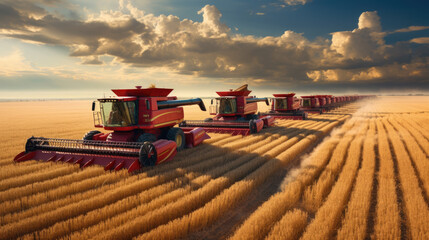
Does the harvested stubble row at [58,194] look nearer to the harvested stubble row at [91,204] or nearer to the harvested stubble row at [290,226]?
the harvested stubble row at [91,204]

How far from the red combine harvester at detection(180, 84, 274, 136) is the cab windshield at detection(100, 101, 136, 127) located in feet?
19.5

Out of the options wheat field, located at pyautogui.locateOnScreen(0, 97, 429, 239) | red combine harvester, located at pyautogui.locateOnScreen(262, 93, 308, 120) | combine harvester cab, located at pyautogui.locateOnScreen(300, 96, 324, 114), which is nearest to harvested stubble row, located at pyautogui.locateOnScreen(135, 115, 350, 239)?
wheat field, located at pyautogui.locateOnScreen(0, 97, 429, 239)

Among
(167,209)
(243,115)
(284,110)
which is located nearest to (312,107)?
(284,110)

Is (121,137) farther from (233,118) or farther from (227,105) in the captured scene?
(233,118)

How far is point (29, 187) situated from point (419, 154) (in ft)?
43.1

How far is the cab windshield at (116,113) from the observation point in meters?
8.86

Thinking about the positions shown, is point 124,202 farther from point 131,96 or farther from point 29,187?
point 131,96

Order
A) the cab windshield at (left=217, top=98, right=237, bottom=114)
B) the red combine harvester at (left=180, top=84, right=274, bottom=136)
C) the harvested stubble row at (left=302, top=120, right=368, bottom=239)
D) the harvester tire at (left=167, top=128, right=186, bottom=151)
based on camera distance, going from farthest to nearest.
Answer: the cab windshield at (left=217, top=98, right=237, bottom=114)
the red combine harvester at (left=180, top=84, right=274, bottom=136)
the harvester tire at (left=167, top=128, right=186, bottom=151)
the harvested stubble row at (left=302, top=120, right=368, bottom=239)

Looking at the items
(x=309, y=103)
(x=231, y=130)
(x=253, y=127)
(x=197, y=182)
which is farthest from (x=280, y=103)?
(x=197, y=182)

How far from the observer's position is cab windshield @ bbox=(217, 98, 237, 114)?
53.9 feet

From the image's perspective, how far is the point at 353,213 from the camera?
4.59 m

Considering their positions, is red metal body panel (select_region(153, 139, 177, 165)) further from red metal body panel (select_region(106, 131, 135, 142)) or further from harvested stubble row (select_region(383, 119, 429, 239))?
harvested stubble row (select_region(383, 119, 429, 239))

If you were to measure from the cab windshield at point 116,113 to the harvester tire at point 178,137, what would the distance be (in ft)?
5.97

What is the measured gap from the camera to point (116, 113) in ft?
29.0
